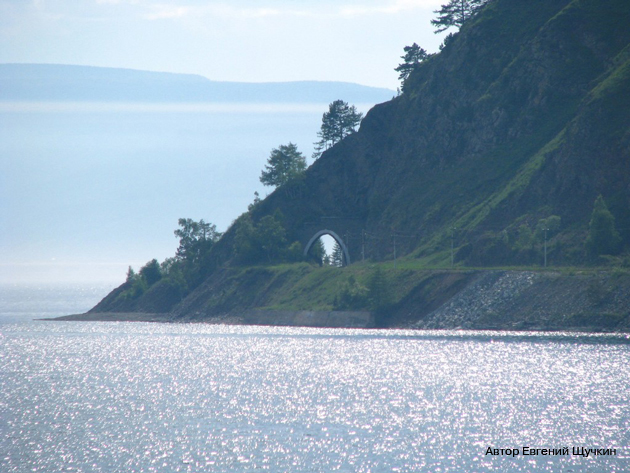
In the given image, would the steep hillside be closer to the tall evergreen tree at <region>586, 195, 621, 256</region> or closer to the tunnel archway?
the tall evergreen tree at <region>586, 195, 621, 256</region>

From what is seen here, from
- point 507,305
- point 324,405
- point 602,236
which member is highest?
point 602,236

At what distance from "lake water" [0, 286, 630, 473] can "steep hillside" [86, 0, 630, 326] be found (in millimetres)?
29115

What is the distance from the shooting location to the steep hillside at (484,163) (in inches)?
5325

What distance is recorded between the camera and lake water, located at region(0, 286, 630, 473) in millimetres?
47125

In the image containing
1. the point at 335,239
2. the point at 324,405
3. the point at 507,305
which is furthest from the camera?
the point at 335,239

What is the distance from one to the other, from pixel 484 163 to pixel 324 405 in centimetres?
10748

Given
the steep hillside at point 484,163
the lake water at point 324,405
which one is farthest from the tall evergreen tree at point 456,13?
the lake water at point 324,405

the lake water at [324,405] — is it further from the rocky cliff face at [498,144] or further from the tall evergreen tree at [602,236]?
the rocky cliff face at [498,144]

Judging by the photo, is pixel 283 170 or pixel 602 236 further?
pixel 283 170

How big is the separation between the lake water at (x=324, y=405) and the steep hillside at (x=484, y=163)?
29115mm

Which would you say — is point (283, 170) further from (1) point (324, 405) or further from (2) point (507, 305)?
(1) point (324, 405)

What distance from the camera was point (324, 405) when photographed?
213 feet

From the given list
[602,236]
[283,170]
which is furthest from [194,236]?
[602,236]

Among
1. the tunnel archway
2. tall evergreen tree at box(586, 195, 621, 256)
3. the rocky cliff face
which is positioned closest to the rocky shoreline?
tall evergreen tree at box(586, 195, 621, 256)
